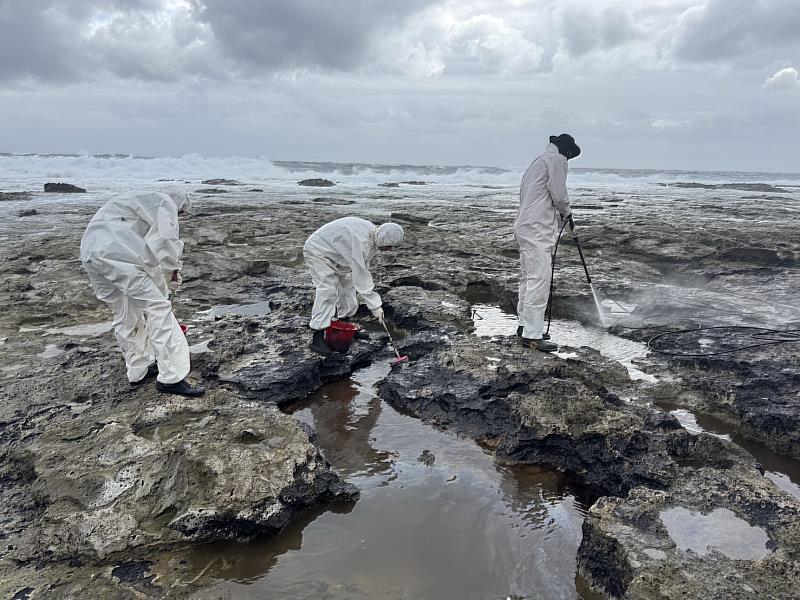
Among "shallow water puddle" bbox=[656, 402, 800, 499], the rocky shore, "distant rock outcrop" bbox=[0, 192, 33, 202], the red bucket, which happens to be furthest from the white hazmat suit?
"distant rock outcrop" bbox=[0, 192, 33, 202]

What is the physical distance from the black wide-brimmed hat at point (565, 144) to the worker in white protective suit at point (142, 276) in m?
3.76

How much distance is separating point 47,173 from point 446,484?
148 ft

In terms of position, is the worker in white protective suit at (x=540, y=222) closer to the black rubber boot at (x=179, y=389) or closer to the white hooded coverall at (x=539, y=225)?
the white hooded coverall at (x=539, y=225)

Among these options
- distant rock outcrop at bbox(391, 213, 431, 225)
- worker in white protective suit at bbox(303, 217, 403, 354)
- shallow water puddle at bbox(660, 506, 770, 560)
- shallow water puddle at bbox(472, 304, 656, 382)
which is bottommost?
shallow water puddle at bbox(472, 304, 656, 382)

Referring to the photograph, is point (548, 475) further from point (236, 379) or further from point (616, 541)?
point (236, 379)

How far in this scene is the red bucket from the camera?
16.3 feet

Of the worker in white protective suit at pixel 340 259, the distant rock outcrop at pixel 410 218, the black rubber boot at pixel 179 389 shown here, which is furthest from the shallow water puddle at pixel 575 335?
the distant rock outcrop at pixel 410 218

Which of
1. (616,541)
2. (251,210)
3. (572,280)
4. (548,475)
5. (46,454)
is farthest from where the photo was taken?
(251,210)

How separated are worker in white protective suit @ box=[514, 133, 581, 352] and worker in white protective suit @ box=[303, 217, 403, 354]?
1.41 meters

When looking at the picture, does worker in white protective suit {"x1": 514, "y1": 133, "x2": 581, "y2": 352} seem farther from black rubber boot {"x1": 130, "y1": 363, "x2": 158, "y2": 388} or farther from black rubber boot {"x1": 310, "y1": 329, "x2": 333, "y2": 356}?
black rubber boot {"x1": 130, "y1": 363, "x2": 158, "y2": 388}

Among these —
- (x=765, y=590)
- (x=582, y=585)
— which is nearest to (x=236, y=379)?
(x=582, y=585)

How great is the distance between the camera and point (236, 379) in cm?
440

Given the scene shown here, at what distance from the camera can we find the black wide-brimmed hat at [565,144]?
5594 mm

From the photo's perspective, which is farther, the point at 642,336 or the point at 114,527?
the point at 642,336
